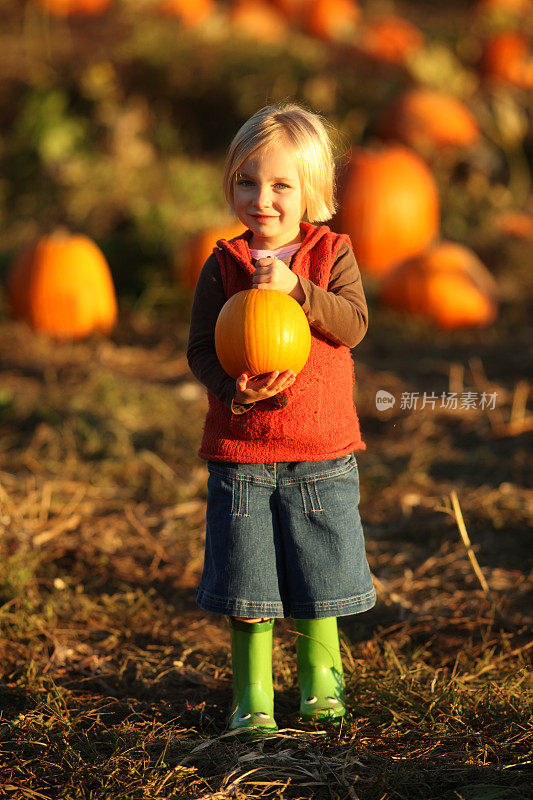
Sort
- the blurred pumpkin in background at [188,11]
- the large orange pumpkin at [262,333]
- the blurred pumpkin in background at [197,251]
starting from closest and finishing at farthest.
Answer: the large orange pumpkin at [262,333] → the blurred pumpkin in background at [197,251] → the blurred pumpkin in background at [188,11]

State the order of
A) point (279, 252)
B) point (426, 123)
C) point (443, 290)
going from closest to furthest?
point (279, 252) < point (443, 290) < point (426, 123)

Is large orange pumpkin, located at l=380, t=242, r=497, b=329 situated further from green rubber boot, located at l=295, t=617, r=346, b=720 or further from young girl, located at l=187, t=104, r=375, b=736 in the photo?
green rubber boot, located at l=295, t=617, r=346, b=720

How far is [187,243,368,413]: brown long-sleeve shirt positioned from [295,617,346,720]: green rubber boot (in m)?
0.67

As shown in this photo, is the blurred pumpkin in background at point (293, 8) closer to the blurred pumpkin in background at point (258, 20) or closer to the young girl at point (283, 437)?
the blurred pumpkin in background at point (258, 20)

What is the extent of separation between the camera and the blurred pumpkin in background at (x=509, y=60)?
947cm

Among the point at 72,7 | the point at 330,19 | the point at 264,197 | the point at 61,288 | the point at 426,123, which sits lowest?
the point at 264,197

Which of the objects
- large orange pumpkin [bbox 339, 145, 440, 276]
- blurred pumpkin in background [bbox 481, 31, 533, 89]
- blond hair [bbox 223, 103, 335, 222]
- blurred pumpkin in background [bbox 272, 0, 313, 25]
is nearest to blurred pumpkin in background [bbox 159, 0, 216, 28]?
blurred pumpkin in background [bbox 272, 0, 313, 25]

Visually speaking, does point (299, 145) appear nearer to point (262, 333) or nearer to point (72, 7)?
point (262, 333)

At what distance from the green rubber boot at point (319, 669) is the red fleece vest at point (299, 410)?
50cm

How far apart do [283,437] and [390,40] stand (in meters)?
8.96

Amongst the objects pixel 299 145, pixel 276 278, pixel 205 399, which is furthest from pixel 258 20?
pixel 276 278

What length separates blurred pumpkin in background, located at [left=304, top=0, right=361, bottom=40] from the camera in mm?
10375

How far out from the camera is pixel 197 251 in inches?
235

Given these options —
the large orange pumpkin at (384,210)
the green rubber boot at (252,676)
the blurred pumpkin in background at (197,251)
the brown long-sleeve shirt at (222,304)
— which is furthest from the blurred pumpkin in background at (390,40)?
the green rubber boot at (252,676)
